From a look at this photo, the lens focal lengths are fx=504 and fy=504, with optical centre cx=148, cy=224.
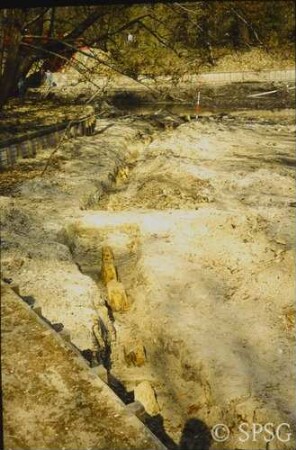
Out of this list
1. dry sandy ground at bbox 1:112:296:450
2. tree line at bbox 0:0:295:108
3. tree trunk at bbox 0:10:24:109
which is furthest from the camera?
dry sandy ground at bbox 1:112:296:450

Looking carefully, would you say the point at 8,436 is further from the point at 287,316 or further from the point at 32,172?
the point at 32,172

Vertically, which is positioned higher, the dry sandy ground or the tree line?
the tree line

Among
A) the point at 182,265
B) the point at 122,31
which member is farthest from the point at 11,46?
the point at 182,265

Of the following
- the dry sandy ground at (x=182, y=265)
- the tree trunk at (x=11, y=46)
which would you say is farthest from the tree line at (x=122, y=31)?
the dry sandy ground at (x=182, y=265)

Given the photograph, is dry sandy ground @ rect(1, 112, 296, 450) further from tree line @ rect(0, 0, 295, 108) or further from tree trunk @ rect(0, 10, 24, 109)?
tree trunk @ rect(0, 10, 24, 109)

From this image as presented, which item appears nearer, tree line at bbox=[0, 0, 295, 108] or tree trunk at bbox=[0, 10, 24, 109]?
tree trunk at bbox=[0, 10, 24, 109]

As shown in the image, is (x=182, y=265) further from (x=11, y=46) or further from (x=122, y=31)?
(x=11, y=46)

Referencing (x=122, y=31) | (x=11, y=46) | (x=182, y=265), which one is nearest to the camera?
(x=11, y=46)

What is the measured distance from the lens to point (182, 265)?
8461 mm

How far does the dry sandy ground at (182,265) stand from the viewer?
6.20m

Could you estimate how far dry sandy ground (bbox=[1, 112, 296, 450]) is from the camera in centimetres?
620

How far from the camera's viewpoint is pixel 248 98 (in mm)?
23344

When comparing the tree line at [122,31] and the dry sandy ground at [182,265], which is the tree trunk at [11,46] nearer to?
the tree line at [122,31]

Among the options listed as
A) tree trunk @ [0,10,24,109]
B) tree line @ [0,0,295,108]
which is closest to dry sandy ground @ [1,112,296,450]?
tree line @ [0,0,295,108]
